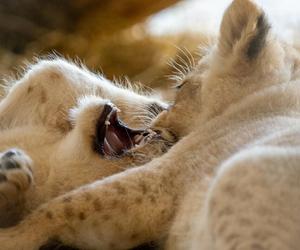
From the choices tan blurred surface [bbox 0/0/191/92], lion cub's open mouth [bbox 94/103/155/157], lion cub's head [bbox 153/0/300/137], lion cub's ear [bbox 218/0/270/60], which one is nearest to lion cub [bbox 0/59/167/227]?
lion cub's open mouth [bbox 94/103/155/157]

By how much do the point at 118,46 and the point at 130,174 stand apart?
103 inches

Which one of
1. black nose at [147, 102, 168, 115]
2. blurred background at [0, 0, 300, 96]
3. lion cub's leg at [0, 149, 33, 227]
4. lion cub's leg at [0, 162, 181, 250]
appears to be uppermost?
blurred background at [0, 0, 300, 96]

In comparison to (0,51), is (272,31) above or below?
below

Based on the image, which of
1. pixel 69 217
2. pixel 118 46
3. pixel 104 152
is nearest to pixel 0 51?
pixel 118 46

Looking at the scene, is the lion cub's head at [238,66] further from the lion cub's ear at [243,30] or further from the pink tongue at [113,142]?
the pink tongue at [113,142]

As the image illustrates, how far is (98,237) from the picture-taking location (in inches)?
62.6

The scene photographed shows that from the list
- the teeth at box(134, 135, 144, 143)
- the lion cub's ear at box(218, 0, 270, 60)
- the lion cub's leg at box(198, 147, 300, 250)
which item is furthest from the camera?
the teeth at box(134, 135, 144, 143)

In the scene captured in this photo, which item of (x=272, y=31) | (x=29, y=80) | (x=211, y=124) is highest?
(x=29, y=80)

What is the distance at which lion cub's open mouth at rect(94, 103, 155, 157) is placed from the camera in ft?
6.17

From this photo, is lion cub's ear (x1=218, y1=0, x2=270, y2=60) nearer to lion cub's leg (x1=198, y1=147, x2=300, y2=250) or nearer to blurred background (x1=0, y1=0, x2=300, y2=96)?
lion cub's leg (x1=198, y1=147, x2=300, y2=250)

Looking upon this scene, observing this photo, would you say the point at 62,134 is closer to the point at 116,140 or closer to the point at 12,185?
the point at 116,140

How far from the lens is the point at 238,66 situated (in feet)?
6.21

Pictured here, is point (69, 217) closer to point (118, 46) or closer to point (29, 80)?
A: point (29, 80)

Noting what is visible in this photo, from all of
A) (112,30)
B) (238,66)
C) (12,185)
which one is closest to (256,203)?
A: (12,185)
